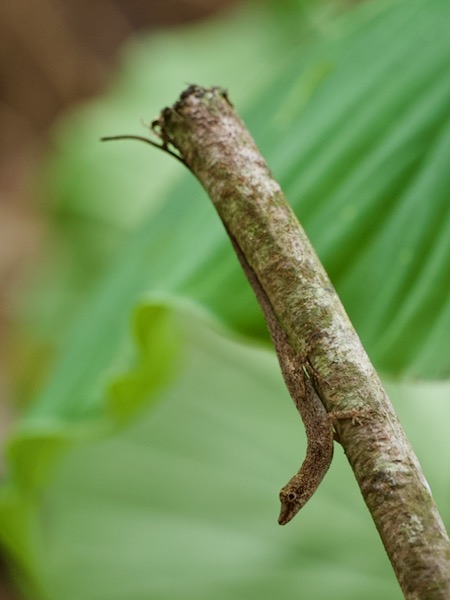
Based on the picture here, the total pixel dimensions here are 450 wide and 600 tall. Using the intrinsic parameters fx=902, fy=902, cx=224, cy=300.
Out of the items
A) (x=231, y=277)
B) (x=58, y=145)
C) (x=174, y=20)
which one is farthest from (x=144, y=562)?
(x=174, y=20)

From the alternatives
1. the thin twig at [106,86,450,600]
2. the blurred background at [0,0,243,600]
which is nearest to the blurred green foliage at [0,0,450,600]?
the thin twig at [106,86,450,600]

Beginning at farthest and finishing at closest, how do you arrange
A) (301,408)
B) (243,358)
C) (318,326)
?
(243,358), (301,408), (318,326)

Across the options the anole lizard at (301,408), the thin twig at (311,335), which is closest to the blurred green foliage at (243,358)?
the anole lizard at (301,408)

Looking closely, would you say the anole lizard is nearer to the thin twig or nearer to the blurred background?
the thin twig

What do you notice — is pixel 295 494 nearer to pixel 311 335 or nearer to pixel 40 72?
pixel 311 335

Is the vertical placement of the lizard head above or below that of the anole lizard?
below

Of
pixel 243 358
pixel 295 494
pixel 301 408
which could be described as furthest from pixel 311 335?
pixel 243 358

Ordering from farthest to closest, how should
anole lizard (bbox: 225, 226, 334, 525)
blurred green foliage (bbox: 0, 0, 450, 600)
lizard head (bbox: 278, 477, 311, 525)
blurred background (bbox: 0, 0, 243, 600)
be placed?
blurred background (bbox: 0, 0, 243, 600), blurred green foliage (bbox: 0, 0, 450, 600), lizard head (bbox: 278, 477, 311, 525), anole lizard (bbox: 225, 226, 334, 525)
